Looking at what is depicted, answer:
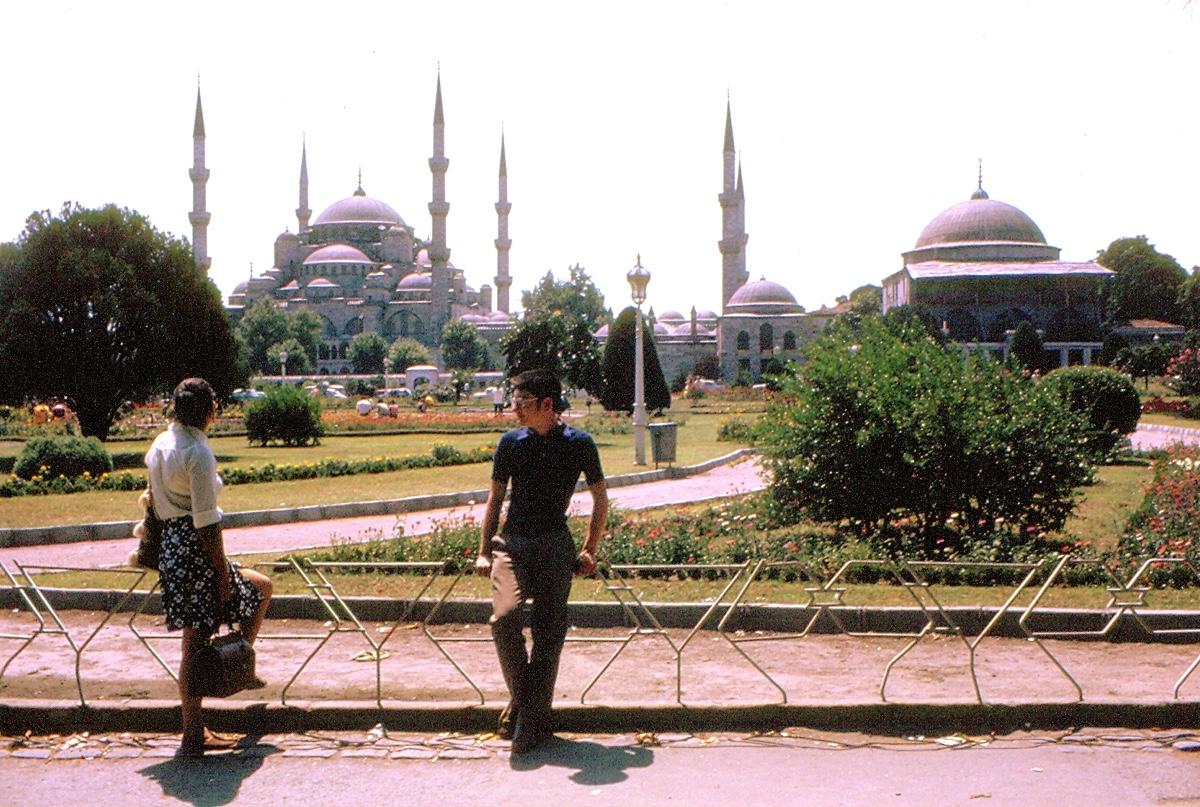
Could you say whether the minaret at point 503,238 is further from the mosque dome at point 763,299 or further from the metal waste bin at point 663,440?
the metal waste bin at point 663,440

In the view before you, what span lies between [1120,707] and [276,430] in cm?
2132

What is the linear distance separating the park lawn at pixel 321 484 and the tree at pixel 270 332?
55415 millimetres

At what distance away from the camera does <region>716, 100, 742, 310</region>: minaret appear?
71.8 metres

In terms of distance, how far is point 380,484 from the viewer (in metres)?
16.1

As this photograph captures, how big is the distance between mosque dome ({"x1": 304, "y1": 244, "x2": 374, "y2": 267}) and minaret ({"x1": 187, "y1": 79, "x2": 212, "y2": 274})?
72.3ft

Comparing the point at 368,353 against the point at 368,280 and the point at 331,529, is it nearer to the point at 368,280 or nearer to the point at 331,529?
the point at 368,280

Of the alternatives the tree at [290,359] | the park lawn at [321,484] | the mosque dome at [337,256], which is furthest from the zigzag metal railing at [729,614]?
the mosque dome at [337,256]

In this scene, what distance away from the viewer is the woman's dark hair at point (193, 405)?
4414 millimetres

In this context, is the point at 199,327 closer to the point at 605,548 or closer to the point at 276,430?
the point at 276,430

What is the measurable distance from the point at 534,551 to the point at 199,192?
7282 centimetres

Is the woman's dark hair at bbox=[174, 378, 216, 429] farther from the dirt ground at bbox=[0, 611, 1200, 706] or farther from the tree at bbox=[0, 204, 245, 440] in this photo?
the tree at bbox=[0, 204, 245, 440]

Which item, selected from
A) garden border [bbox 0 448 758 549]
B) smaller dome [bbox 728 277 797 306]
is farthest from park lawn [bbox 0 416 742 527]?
smaller dome [bbox 728 277 797 306]

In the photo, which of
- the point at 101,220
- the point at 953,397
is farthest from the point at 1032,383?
the point at 101,220

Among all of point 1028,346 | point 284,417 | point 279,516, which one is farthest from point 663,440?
point 1028,346
